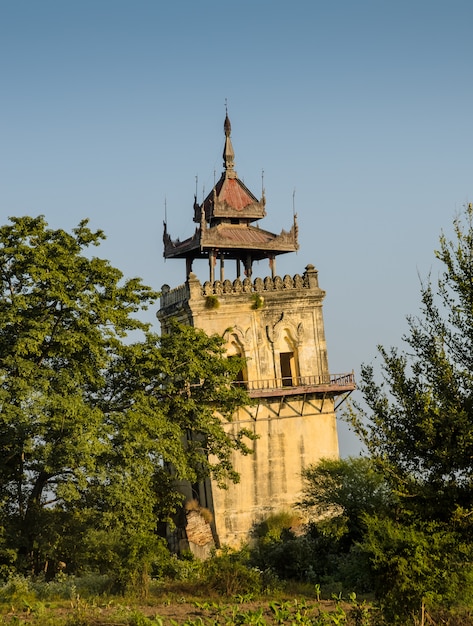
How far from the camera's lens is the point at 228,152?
4878 centimetres

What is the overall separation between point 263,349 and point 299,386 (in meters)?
2.19

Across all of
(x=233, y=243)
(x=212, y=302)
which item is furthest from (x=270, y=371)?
(x=233, y=243)

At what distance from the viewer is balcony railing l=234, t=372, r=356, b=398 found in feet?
140

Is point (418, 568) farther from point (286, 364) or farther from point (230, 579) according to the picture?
point (286, 364)

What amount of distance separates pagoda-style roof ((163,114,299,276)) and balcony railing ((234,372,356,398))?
5.24m

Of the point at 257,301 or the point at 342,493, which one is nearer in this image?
the point at 342,493

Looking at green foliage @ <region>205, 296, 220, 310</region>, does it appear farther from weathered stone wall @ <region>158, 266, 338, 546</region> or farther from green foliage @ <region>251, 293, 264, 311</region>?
green foliage @ <region>251, 293, 264, 311</region>

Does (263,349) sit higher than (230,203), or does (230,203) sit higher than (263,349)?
(230,203)

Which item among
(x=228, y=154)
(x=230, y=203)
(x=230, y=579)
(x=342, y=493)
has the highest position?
(x=228, y=154)

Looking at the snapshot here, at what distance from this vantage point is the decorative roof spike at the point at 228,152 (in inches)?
1917

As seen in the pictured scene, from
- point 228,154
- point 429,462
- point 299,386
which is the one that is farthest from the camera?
point 228,154

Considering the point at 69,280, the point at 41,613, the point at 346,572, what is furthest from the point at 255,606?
the point at 69,280

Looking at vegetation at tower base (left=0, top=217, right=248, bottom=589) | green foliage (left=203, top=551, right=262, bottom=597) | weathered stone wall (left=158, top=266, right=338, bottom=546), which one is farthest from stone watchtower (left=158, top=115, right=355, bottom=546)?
green foliage (left=203, top=551, right=262, bottom=597)

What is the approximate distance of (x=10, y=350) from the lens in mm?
31562
